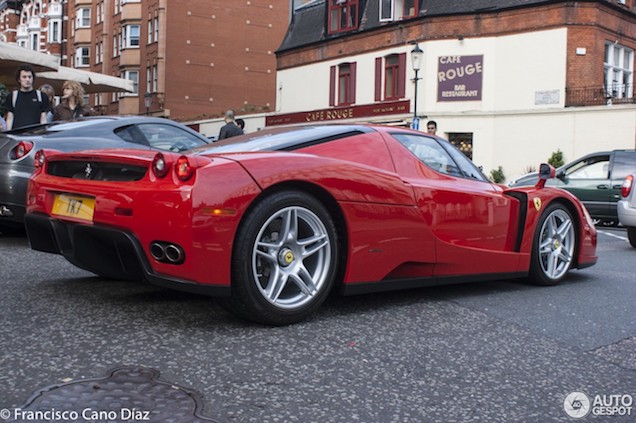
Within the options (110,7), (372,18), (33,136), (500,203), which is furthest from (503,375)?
(110,7)

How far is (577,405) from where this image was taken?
2799 millimetres

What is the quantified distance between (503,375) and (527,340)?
0.67m

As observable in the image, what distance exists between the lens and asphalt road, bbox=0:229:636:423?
8.80ft

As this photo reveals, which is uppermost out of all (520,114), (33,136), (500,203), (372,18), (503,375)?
(372,18)

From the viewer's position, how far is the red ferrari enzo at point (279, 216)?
3.39 meters

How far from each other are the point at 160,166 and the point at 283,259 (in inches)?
32.8

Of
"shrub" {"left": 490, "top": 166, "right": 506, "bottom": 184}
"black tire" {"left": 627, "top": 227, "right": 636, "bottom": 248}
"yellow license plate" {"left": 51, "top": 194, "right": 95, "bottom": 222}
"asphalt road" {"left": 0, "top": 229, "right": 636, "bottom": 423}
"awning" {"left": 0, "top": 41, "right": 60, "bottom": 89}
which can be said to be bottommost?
"asphalt road" {"left": 0, "top": 229, "right": 636, "bottom": 423}

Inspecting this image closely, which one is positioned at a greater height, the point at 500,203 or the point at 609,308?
the point at 500,203

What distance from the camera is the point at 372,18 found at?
30422mm

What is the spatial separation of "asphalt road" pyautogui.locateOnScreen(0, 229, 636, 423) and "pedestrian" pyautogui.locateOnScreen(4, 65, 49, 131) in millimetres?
4103

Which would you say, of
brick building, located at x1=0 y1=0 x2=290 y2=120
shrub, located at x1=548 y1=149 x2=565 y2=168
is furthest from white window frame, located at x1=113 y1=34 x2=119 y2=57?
shrub, located at x1=548 y1=149 x2=565 y2=168

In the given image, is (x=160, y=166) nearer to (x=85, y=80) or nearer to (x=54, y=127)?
(x=54, y=127)

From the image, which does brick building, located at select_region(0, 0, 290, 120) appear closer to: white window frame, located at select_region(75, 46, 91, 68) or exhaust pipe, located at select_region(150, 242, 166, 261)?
white window frame, located at select_region(75, 46, 91, 68)

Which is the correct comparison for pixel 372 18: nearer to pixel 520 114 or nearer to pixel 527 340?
pixel 520 114
